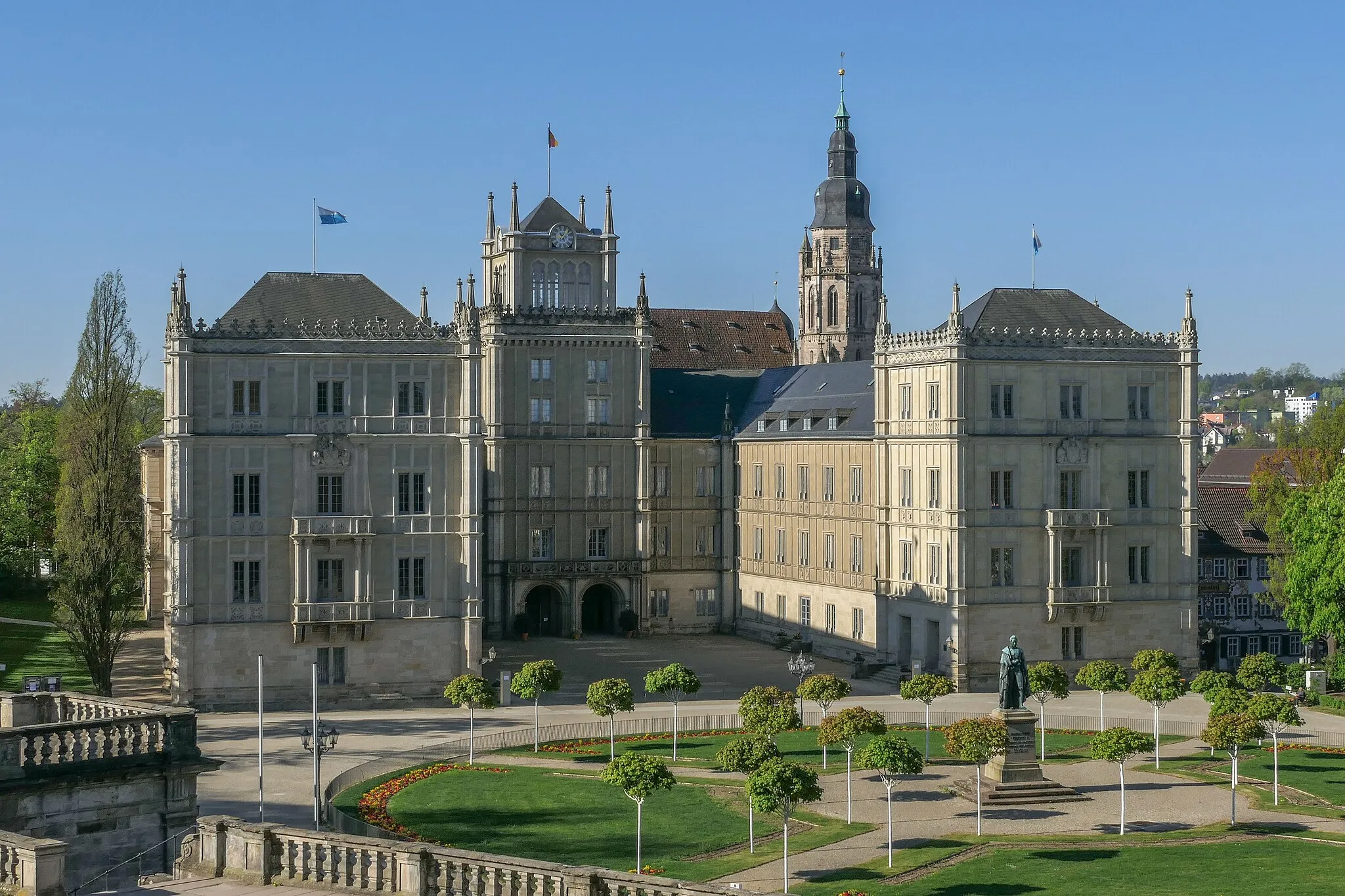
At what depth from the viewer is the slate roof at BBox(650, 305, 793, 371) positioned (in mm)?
127125

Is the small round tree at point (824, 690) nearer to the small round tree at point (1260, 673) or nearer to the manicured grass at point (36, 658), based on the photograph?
the small round tree at point (1260, 673)

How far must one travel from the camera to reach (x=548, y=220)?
9819 centimetres

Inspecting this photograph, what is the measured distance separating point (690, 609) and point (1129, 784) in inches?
1748

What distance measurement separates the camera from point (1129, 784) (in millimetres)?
56656

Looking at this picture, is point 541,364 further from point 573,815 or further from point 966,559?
point 573,815

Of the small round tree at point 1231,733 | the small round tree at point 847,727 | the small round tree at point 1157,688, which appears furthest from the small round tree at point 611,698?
the small round tree at point 1231,733

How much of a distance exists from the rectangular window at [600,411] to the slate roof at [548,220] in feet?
31.5

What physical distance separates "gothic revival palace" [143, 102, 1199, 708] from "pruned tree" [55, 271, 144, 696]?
237 centimetres

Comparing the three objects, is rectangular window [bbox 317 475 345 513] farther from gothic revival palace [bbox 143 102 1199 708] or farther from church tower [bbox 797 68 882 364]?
church tower [bbox 797 68 882 364]

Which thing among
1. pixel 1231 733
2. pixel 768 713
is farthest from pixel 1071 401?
pixel 768 713

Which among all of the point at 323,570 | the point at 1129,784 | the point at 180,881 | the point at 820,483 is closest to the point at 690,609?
the point at 820,483

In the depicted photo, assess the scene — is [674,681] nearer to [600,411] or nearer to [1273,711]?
[1273,711]

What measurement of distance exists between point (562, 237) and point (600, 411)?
391 inches

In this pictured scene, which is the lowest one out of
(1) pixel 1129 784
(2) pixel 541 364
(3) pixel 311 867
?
→ (1) pixel 1129 784
